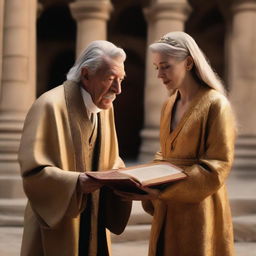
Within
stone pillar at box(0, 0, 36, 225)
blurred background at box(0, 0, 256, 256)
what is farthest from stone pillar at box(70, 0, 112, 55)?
stone pillar at box(0, 0, 36, 225)

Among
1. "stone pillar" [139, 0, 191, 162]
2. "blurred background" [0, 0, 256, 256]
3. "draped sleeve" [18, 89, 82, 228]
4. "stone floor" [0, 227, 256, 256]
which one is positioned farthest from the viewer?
"stone pillar" [139, 0, 191, 162]

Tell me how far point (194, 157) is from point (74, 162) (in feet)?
2.06

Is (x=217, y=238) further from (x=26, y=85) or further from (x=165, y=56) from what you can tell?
(x=26, y=85)

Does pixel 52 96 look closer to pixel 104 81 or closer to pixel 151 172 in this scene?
pixel 104 81

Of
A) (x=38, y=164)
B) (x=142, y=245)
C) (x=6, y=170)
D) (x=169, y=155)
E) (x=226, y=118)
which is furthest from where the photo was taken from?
(x=6, y=170)

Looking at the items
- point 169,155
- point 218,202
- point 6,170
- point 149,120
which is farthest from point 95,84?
point 149,120

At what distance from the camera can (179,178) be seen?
230cm

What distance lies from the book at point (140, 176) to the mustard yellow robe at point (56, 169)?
0.17 m

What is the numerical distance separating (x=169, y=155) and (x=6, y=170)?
4116mm

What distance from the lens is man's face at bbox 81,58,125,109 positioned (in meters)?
2.37

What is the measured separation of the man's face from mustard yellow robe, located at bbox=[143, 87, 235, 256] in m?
0.41

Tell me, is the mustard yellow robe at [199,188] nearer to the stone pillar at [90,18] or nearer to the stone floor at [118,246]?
the stone floor at [118,246]

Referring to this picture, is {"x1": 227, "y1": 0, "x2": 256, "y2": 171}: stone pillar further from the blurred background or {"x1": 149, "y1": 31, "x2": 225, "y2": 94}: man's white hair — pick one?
{"x1": 149, "y1": 31, "x2": 225, "y2": 94}: man's white hair

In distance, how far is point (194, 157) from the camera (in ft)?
8.10
